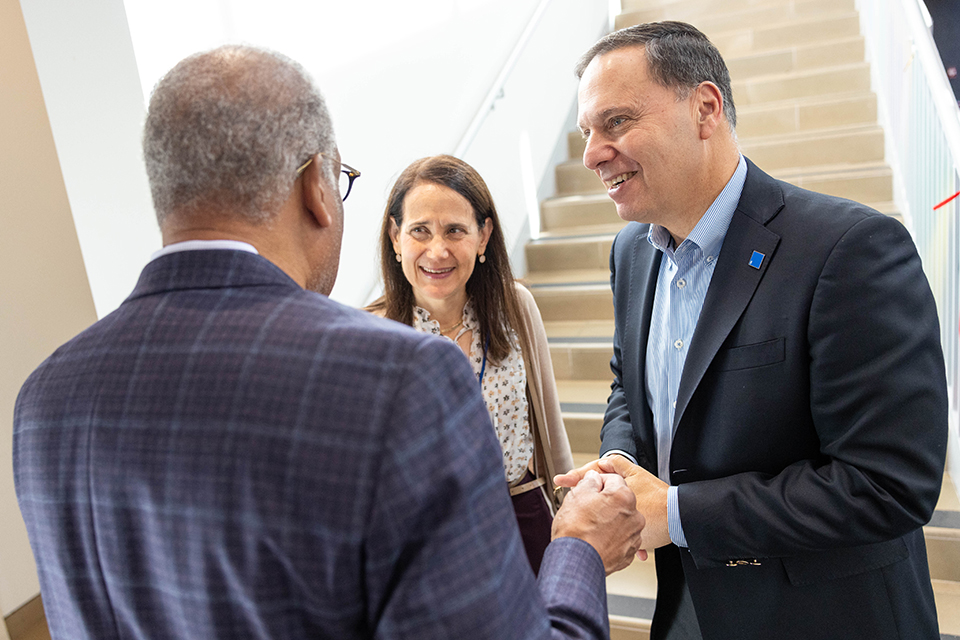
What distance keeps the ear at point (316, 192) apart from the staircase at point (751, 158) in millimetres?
2163

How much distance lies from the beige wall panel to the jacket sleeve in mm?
1854

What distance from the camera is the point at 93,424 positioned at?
2.14 ft

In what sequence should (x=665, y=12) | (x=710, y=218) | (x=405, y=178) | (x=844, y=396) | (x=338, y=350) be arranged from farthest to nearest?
1. (x=665, y=12)
2. (x=405, y=178)
3. (x=710, y=218)
4. (x=844, y=396)
5. (x=338, y=350)

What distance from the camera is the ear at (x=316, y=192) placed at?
28.8 inches

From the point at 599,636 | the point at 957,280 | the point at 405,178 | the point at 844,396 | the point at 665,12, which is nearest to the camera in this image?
the point at 599,636

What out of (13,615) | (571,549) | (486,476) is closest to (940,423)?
(571,549)

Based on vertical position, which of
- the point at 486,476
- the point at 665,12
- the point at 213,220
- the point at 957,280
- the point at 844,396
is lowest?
the point at 957,280

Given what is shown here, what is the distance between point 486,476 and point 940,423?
2.86 ft

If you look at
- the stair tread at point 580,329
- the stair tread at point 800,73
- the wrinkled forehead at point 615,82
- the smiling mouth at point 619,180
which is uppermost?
the stair tread at point 800,73

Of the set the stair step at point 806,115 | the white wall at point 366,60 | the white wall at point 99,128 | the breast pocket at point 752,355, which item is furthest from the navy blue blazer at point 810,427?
the stair step at point 806,115

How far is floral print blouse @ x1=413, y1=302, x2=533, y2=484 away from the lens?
184cm

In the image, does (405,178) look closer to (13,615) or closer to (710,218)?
(710,218)

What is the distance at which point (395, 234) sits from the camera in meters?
1.99

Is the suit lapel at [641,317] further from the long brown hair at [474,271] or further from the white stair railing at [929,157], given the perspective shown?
the white stair railing at [929,157]
